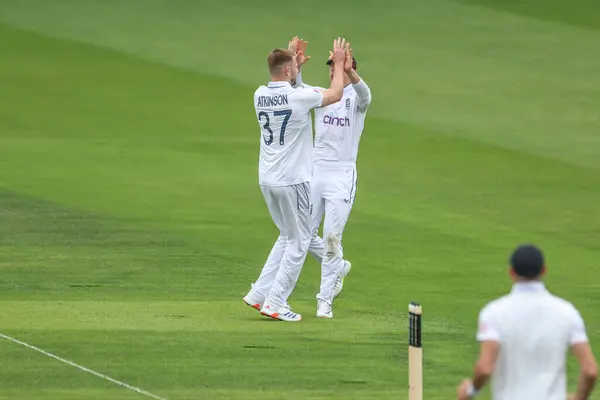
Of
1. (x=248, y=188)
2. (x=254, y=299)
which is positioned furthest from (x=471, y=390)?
(x=248, y=188)

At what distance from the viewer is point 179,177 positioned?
80.0ft

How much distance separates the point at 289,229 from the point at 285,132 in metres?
0.88

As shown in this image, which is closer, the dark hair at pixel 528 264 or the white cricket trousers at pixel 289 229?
the dark hair at pixel 528 264

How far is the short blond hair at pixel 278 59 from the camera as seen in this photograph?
45.6 feet

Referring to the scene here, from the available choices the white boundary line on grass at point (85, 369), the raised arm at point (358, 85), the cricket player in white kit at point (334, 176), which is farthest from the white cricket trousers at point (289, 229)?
the white boundary line on grass at point (85, 369)

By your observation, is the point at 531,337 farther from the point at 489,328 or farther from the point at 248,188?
the point at 248,188

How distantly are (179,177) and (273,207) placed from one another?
10.1m

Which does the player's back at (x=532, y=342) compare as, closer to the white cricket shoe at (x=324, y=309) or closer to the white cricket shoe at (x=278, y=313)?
the white cricket shoe at (x=278, y=313)

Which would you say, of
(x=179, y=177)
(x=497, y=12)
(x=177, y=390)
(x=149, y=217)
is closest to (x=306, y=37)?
(x=497, y=12)

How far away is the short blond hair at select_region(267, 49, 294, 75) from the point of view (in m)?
13.9

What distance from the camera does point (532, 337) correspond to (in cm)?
817

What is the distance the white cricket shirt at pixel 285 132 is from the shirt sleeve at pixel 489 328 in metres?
6.03

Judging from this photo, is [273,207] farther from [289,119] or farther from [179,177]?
[179,177]

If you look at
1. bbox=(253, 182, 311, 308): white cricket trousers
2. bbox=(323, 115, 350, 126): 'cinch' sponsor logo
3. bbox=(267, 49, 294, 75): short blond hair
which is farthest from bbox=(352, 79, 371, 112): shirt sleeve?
bbox=(253, 182, 311, 308): white cricket trousers
